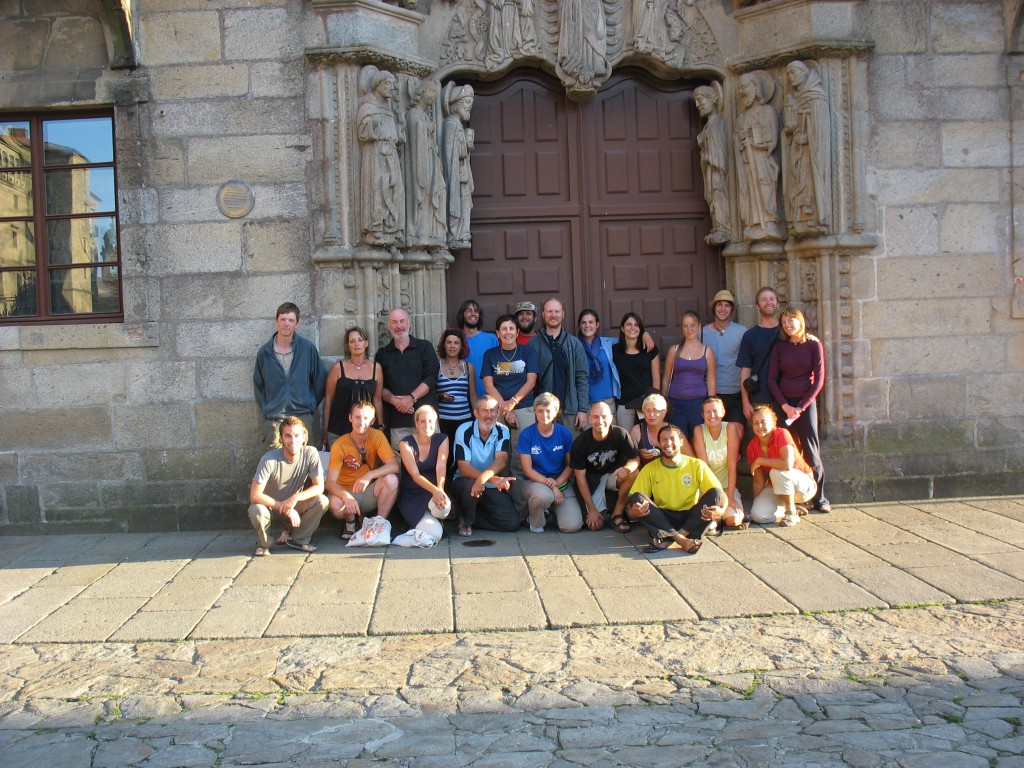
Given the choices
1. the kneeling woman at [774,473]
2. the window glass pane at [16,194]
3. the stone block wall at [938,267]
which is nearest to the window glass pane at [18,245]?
the window glass pane at [16,194]

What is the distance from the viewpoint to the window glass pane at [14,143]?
24.9 feet

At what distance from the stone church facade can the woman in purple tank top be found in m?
0.88

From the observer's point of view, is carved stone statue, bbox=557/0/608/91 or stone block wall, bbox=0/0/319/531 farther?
carved stone statue, bbox=557/0/608/91

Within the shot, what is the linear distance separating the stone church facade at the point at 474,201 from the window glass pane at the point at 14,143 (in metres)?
0.02

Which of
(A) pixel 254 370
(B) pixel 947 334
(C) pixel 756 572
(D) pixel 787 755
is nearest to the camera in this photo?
(D) pixel 787 755

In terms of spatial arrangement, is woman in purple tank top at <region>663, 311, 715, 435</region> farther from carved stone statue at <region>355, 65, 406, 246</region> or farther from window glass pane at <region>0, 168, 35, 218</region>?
window glass pane at <region>0, 168, 35, 218</region>

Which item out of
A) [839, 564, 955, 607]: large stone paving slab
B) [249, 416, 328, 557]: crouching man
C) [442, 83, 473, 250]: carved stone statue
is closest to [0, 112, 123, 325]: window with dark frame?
[249, 416, 328, 557]: crouching man

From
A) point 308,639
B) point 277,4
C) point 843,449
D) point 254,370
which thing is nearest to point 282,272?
point 254,370

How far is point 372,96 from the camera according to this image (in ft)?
23.9

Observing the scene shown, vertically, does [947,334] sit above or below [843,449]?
above

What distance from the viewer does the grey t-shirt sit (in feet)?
21.3

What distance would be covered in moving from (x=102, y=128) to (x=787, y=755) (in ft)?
21.9

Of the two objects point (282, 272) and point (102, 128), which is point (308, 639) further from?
point (102, 128)

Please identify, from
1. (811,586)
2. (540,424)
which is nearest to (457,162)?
(540,424)
